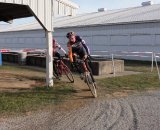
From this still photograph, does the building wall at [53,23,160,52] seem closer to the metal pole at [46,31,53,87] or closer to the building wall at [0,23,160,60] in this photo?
the building wall at [0,23,160,60]

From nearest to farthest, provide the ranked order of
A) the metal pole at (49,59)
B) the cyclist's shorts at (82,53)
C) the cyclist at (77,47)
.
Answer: the cyclist at (77,47)
the cyclist's shorts at (82,53)
the metal pole at (49,59)

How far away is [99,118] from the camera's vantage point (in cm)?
817

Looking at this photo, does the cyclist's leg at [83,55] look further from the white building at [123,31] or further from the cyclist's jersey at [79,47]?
the white building at [123,31]

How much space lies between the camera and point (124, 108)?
9.35 meters

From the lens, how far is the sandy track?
7410 mm

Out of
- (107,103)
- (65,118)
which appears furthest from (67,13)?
(65,118)

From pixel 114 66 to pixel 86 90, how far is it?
6.49m

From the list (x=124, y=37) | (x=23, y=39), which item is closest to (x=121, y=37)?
(x=124, y=37)

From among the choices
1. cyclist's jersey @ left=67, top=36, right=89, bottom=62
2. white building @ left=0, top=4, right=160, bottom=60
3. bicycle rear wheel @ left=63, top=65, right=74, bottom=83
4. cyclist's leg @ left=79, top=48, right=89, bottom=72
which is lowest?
bicycle rear wheel @ left=63, top=65, right=74, bottom=83

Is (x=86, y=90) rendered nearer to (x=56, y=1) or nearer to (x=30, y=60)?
(x=56, y=1)

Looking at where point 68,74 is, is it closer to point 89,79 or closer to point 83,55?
point 83,55

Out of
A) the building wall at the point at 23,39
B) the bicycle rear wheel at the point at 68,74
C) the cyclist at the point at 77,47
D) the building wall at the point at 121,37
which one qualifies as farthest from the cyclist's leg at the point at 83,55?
the building wall at the point at 23,39

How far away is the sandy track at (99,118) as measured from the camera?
7.41 meters

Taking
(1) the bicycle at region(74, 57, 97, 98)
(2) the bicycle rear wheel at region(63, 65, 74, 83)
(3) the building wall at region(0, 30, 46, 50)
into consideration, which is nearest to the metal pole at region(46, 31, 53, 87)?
(2) the bicycle rear wheel at region(63, 65, 74, 83)
